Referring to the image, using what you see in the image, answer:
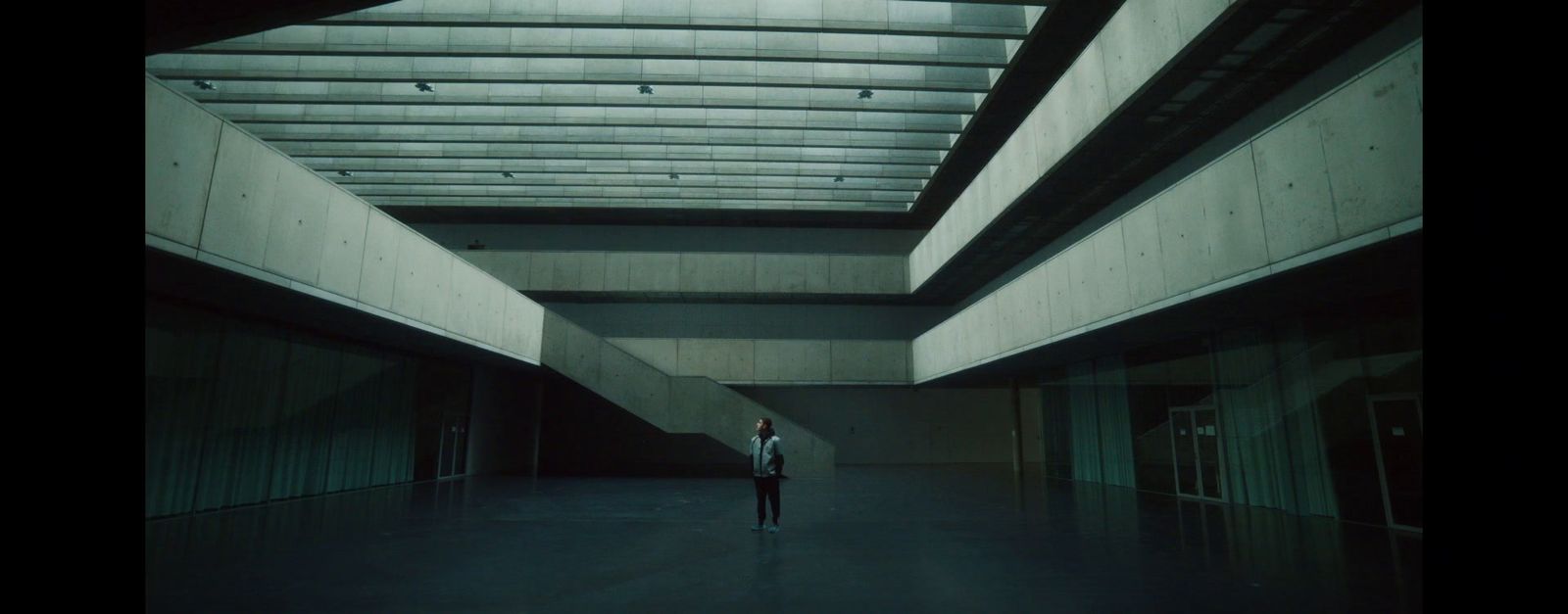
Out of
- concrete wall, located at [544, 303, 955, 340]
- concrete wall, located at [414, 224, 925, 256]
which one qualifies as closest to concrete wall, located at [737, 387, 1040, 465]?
concrete wall, located at [544, 303, 955, 340]

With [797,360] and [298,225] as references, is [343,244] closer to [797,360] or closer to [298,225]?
[298,225]

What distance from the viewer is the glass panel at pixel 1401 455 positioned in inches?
418

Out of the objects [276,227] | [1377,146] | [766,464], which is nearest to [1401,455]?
[1377,146]

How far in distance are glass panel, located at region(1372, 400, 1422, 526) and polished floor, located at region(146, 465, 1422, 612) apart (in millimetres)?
695

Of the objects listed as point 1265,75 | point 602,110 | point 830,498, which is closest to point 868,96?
point 602,110

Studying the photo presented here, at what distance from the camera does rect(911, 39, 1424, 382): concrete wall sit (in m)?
7.38

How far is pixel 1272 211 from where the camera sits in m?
9.18

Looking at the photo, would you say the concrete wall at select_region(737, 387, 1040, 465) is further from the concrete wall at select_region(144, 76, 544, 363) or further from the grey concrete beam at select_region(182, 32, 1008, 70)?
the grey concrete beam at select_region(182, 32, 1008, 70)

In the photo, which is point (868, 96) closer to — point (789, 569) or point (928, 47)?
point (928, 47)

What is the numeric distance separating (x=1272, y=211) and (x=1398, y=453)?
4784 millimetres

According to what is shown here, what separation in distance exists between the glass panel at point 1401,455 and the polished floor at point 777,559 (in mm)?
695

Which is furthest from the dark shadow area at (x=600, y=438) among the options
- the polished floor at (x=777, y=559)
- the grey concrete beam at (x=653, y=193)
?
the polished floor at (x=777, y=559)

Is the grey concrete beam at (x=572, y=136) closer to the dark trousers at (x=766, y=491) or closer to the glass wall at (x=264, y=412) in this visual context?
the glass wall at (x=264, y=412)

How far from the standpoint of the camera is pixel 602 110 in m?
20.1
